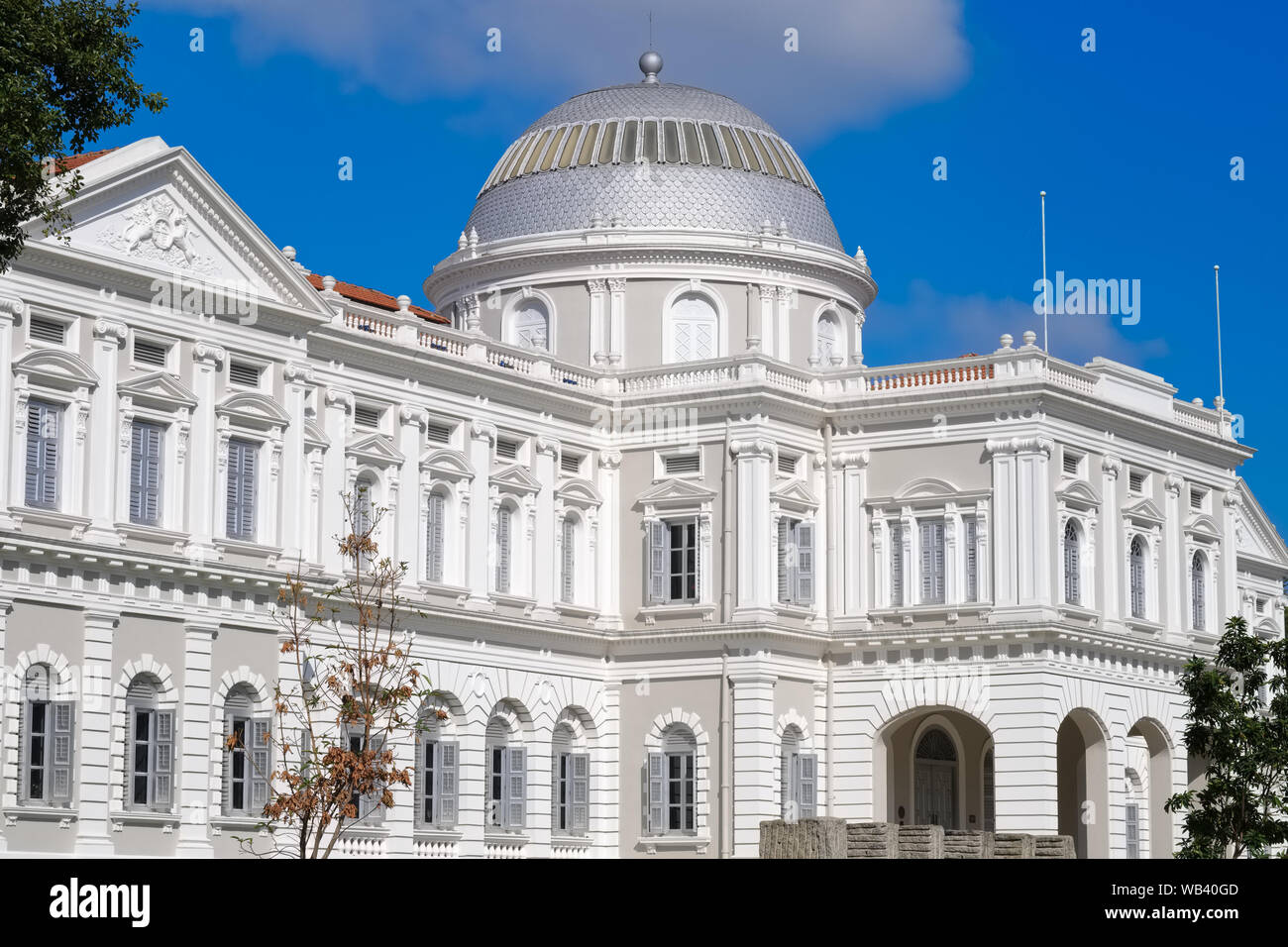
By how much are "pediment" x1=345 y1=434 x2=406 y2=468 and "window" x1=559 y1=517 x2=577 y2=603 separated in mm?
6030

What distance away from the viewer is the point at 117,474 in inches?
1670

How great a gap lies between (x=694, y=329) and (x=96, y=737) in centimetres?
2243

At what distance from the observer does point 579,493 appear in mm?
53906

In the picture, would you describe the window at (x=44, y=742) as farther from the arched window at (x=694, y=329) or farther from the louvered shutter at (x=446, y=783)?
the arched window at (x=694, y=329)

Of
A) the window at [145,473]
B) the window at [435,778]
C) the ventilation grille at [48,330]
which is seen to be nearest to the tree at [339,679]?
the window at [435,778]

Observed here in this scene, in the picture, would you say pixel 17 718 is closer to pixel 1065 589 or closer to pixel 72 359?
pixel 72 359

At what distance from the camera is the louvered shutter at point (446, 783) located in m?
49.6

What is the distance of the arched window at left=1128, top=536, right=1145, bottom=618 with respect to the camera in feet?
183

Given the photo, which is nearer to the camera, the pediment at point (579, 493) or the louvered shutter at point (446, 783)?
the louvered shutter at point (446, 783)

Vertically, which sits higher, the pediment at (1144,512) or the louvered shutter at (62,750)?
the pediment at (1144,512)

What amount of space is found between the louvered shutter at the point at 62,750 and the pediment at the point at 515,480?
1339cm

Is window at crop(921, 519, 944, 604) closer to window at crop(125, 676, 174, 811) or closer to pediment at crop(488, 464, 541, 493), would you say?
pediment at crop(488, 464, 541, 493)

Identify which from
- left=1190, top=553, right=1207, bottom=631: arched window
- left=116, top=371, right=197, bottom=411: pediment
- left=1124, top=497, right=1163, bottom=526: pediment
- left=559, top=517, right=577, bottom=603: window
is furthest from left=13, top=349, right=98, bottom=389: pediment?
left=1190, top=553, right=1207, bottom=631: arched window
